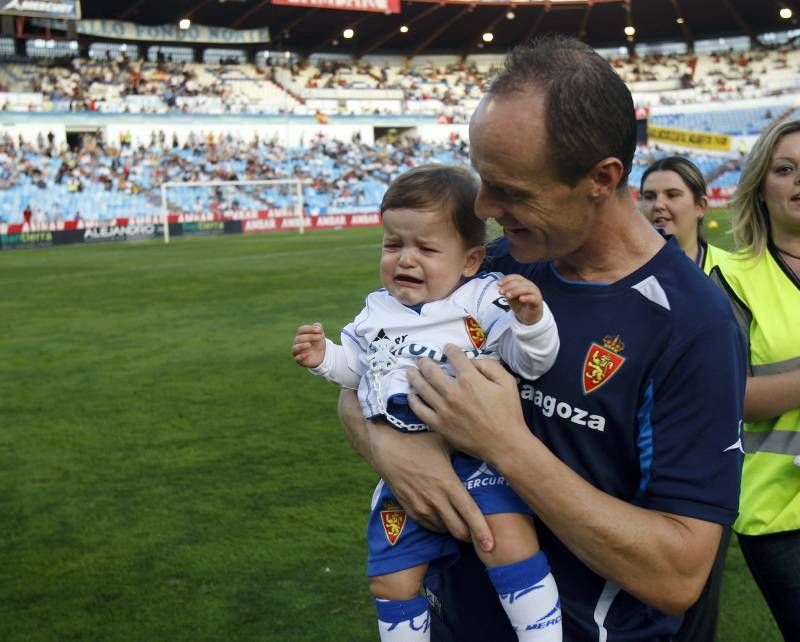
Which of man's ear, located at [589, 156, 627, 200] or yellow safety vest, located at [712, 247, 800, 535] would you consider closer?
man's ear, located at [589, 156, 627, 200]

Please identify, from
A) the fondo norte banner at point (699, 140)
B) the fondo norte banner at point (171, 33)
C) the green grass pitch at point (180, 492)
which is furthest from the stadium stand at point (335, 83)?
the green grass pitch at point (180, 492)

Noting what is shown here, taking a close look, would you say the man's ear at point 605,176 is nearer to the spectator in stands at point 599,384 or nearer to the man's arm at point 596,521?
the spectator in stands at point 599,384

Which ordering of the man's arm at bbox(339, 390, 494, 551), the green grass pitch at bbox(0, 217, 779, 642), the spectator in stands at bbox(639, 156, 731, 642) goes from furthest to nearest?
the spectator in stands at bbox(639, 156, 731, 642)
the green grass pitch at bbox(0, 217, 779, 642)
the man's arm at bbox(339, 390, 494, 551)

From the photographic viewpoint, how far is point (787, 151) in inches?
127

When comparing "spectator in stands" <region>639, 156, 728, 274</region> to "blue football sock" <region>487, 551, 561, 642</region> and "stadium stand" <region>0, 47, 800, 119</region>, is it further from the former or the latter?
"stadium stand" <region>0, 47, 800, 119</region>

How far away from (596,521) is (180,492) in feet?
15.0

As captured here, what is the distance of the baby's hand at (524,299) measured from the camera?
195cm

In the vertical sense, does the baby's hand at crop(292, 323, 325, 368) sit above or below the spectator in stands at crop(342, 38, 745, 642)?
below

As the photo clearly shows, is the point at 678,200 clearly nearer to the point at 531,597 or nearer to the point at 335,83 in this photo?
the point at 531,597

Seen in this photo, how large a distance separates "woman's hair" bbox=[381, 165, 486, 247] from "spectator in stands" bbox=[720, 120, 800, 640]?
1.03m

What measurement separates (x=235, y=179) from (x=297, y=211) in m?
→ 4.11

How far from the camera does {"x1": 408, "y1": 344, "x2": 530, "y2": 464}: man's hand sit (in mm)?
1892

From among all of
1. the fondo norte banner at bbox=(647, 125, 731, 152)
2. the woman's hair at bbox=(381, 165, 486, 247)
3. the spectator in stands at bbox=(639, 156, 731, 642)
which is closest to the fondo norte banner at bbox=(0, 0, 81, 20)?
the fondo norte banner at bbox=(647, 125, 731, 152)

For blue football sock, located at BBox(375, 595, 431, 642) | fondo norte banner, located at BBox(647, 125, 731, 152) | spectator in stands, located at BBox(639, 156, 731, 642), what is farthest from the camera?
fondo norte banner, located at BBox(647, 125, 731, 152)
